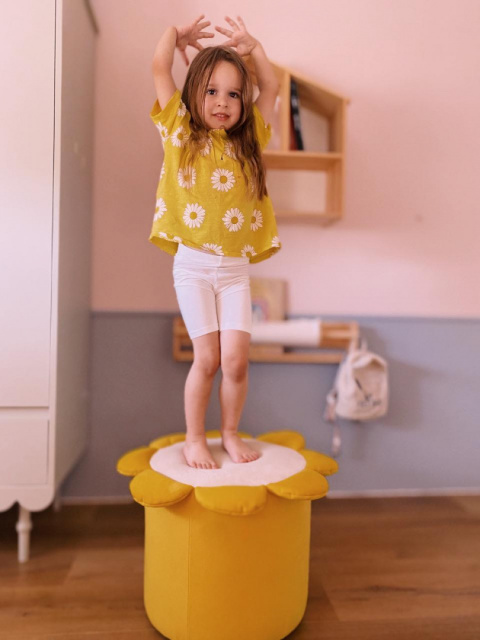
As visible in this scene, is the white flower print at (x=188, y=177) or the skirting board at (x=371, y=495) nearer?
the white flower print at (x=188, y=177)

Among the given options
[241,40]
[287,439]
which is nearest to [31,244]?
[241,40]

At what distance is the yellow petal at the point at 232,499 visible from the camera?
41.8 inches

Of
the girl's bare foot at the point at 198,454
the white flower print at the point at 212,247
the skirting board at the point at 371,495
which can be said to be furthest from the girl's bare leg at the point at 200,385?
the skirting board at the point at 371,495

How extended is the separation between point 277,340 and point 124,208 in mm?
738

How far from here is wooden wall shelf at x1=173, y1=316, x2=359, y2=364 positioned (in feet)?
6.06

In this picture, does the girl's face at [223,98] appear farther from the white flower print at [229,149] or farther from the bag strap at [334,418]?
the bag strap at [334,418]

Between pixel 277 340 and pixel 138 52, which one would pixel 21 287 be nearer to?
pixel 277 340

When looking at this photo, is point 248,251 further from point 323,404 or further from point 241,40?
point 323,404

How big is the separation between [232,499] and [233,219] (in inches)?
26.8

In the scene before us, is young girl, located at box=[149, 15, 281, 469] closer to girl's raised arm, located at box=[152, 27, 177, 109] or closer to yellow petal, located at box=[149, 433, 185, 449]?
girl's raised arm, located at box=[152, 27, 177, 109]

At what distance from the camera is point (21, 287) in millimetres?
1438

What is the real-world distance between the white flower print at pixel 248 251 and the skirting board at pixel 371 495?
3.51 ft

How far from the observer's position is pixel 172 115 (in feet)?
4.35

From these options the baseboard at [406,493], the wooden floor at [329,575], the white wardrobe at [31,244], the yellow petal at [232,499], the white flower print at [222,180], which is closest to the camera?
the yellow petal at [232,499]
